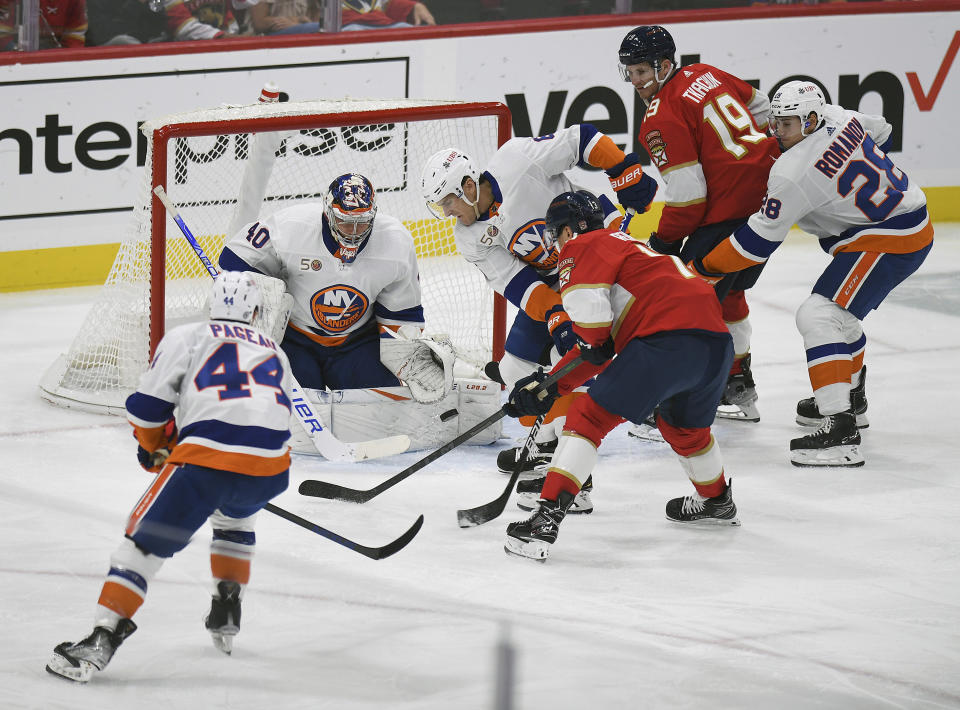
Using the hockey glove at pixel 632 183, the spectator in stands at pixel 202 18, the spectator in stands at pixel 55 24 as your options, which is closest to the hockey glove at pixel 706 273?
the hockey glove at pixel 632 183

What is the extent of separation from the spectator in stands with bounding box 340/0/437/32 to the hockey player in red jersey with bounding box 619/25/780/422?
2320 mm

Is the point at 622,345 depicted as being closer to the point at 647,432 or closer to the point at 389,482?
the point at 389,482

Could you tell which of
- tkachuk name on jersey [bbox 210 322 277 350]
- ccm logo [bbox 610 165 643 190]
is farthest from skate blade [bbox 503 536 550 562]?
ccm logo [bbox 610 165 643 190]

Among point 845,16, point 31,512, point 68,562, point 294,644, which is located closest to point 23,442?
point 31,512

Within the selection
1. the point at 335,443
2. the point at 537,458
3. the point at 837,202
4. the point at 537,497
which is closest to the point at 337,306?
the point at 335,443

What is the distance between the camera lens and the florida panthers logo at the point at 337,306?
462 cm

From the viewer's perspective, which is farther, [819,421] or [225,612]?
[819,421]

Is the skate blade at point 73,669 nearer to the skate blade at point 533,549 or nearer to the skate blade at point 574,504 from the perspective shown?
the skate blade at point 533,549

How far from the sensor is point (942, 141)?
308 inches

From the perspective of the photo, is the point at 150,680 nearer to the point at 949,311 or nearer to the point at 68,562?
the point at 68,562

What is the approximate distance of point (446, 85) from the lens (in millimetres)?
6961

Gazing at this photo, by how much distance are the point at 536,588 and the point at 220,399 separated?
105cm

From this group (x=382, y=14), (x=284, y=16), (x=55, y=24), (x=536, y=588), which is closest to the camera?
(x=536, y=588)

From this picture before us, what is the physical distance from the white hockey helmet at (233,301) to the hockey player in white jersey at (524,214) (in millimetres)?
1268
